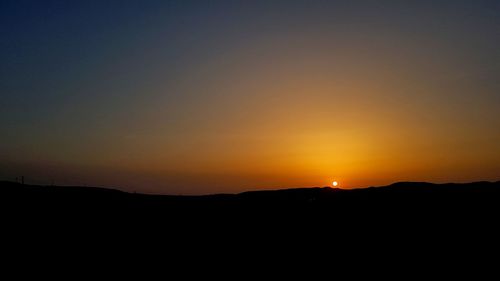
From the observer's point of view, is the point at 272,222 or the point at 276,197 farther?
the point at 276,197

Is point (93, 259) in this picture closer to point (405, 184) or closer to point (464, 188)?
point (405, 184)

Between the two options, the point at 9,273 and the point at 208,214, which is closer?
the point at 9,273

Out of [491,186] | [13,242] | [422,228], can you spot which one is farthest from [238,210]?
[491,186]

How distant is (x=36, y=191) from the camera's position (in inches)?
733

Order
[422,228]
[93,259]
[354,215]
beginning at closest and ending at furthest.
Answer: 1. [93,259]
2. [422,228]
3. [354,215]

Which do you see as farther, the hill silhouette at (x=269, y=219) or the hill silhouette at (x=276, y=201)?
the hill silhouette at (x=276, y=201)

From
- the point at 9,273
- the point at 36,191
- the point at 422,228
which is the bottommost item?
the point at 9,273

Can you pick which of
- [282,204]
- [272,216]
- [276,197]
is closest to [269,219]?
[272,216]

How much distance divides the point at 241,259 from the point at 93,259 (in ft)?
14.4

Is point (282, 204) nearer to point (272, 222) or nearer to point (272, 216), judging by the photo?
point (272, 216)

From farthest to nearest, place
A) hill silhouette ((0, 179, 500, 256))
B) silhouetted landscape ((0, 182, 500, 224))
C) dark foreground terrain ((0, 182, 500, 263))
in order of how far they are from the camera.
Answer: silhouetted landscape ((0, 182, 500, 224))
hill silhouette ((0, 179, 500, 256))
dark foreground terrain ((0, 182, 500, 263))

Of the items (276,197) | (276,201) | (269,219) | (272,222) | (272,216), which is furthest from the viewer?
(276,197)

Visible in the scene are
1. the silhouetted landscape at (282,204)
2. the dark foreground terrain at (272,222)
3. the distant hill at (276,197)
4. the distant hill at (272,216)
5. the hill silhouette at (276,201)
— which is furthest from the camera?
the distant hill at (276,197)

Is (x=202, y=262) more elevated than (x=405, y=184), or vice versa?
(x=405, y=184)
